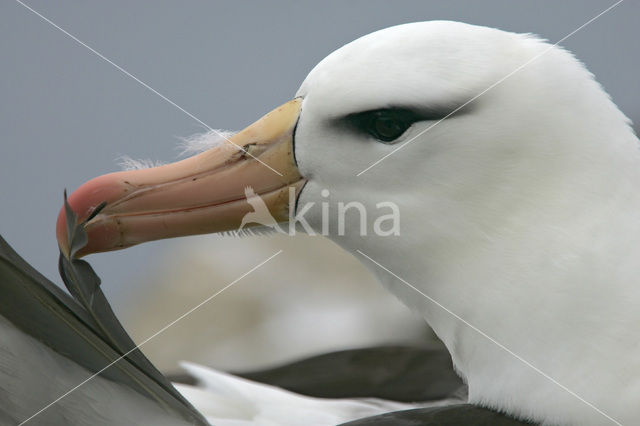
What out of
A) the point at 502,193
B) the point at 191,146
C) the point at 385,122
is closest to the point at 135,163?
the point at 191,146

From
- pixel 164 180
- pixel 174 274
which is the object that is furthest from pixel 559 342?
pixel 174 274

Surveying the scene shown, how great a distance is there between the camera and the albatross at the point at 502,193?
1173mm

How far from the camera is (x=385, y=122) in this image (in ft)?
4.07

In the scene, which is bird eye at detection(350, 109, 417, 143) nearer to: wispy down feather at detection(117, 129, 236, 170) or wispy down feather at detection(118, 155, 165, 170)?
wispy down feather at detection(117, 129, 236, 170)

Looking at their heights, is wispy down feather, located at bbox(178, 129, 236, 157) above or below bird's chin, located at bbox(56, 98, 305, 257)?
above

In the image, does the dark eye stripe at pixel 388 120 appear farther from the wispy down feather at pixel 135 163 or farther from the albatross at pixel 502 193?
the wispy down feather at pixel 135 163

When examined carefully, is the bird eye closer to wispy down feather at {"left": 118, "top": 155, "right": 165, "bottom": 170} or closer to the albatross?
the albatross

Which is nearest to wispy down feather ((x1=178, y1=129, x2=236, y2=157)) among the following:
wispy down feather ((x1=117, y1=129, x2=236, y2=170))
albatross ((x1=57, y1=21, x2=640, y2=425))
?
wispy down feather ((x1=117, y1=129, x2=236, y2=170))

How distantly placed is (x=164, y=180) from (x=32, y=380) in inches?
14.8

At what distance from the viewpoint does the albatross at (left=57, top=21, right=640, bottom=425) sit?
3.85 ft

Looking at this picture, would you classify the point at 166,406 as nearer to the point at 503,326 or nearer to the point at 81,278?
the point at 81,278

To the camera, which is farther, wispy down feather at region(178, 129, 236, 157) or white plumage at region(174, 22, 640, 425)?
wispy down feather at region(178, 129, 236, 157)

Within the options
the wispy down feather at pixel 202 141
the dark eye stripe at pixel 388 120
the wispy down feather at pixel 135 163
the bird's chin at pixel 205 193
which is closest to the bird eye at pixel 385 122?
the dark eye stripe at pixel 388 120

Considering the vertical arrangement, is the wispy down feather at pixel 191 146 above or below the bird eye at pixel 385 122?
below
